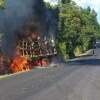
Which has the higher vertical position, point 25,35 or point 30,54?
point 25,35

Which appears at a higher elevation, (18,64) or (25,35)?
(25,35)

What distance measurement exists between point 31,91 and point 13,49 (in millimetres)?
16344

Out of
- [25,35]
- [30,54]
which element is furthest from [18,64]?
[30,54]

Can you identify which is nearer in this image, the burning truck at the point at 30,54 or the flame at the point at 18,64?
the burning truck at the point at 30,54

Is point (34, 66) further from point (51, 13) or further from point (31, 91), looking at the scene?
point (31, 91)

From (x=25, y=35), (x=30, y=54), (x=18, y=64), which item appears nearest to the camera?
(x=18, y=64)

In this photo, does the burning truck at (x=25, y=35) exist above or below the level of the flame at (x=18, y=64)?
above

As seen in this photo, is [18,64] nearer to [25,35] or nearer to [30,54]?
[25,35]

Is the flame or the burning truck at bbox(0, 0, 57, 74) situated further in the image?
the flame

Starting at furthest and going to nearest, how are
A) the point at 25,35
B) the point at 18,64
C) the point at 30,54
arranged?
the point at 30,54 < the point at 25,35 < the point at 18,64

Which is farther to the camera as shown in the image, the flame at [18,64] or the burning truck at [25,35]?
the flame at [18,64]

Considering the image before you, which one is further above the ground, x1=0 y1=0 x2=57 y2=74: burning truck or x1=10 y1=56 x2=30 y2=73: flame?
x1=0 y1=0 x2=57 y2=74: burning truck

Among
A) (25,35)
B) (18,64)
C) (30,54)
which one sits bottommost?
(18,64)

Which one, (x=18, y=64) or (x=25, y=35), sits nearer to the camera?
(x=18, y=64)
